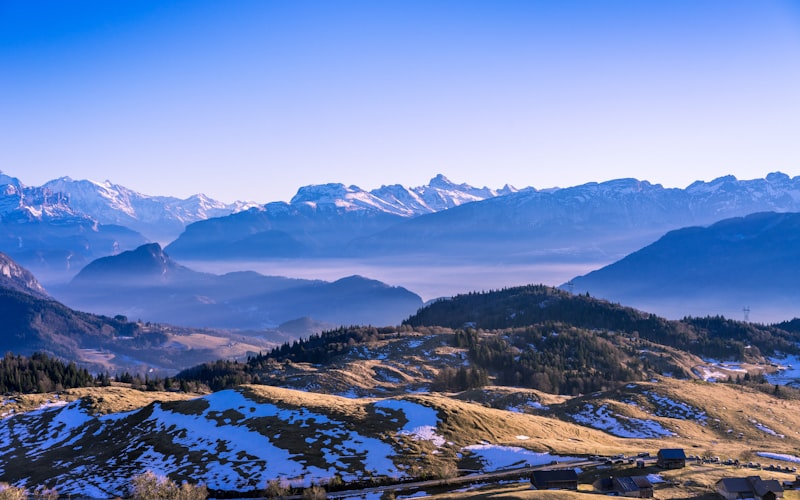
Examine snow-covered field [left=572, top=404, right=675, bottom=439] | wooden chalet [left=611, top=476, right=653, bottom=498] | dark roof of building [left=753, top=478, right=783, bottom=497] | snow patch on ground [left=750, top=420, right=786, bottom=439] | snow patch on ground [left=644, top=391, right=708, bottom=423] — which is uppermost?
wooden chalet [left=611, top=476, right=653, bottom=498]

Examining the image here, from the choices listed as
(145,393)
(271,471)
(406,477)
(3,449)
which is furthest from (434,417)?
(145,393)

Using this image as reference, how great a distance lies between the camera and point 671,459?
101 m

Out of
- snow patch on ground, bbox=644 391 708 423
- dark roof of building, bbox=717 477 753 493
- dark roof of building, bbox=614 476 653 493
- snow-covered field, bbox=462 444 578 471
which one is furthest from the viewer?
snow patch on ground, bbox=644 391 708 423

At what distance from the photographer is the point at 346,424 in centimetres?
12131

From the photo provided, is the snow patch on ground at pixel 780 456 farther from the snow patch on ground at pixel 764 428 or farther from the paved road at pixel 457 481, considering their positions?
the snow patch on ground at pixel 764 428

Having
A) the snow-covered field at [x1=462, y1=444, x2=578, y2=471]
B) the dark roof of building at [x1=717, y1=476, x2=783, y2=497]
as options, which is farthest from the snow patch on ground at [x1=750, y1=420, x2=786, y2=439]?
the dark roof of building at [x1=717, y1=476, x2=783, y2=497]

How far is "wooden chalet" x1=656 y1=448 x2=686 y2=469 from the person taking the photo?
101375 millimetres

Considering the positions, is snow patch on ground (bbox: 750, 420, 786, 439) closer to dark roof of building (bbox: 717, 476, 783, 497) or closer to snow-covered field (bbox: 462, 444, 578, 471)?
snow-covered field (bbox: 462, 444, 578, 471)

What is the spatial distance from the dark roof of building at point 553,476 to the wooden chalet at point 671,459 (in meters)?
19.7

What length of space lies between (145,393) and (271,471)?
3963 inches

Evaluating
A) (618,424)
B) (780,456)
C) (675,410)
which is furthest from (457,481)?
(675,410)

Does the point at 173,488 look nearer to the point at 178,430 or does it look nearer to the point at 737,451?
the point at 178,430

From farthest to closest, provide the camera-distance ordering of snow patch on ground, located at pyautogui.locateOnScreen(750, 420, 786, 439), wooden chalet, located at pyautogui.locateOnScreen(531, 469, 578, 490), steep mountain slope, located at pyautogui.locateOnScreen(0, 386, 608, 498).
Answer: snow patch on ground, located at pyautogui.locateOnScreen(750, 420, 786, 439)
steep mountain slope, located at pyautogui.locateOnScreen(0, 386, 608, 498)
wooden chalet, located at pyautogui.locateOnScreen(531, 469, 578, 490)

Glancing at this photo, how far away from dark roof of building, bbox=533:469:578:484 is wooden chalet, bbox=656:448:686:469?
19.7m
